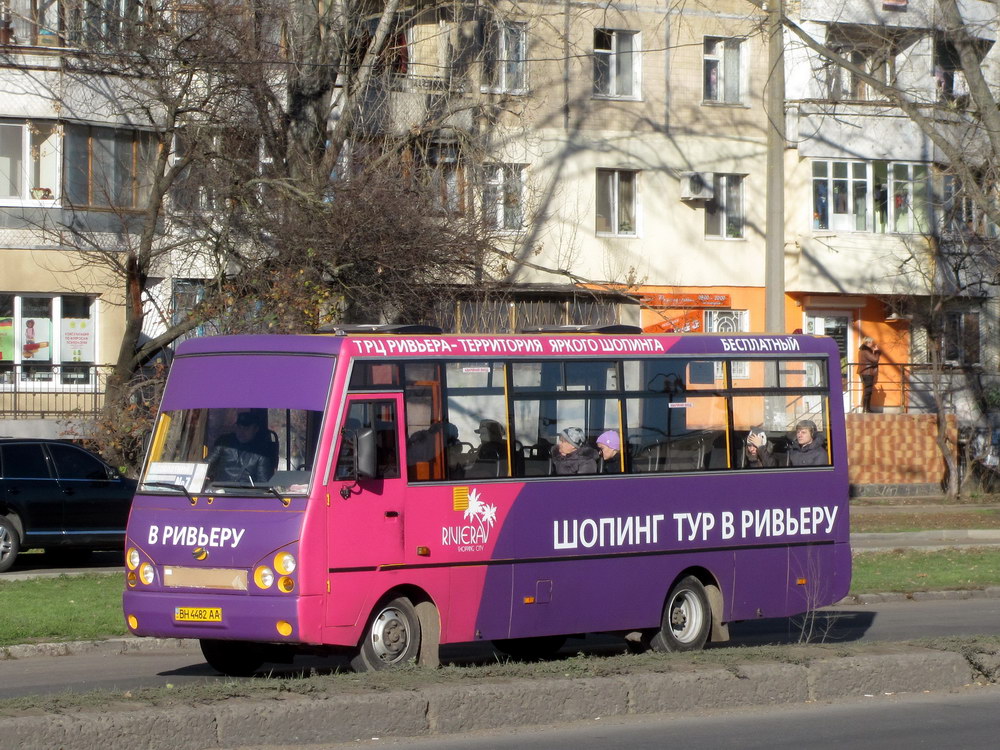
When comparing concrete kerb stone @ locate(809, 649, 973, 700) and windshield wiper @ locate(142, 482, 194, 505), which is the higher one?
windshield wiper @ locate(142, 482, 194, 505)

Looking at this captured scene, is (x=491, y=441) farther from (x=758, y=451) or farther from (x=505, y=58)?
(x=505, y=58)

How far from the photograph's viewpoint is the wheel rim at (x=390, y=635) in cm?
1081

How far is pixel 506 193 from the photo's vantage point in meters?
32.6

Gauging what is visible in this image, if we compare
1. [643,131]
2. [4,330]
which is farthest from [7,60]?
[643,131]

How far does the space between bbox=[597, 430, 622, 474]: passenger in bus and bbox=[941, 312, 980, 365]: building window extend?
30045 millimetres

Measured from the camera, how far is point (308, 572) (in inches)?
406

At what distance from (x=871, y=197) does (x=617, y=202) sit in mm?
6794

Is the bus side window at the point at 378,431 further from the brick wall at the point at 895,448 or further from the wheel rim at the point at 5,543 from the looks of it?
the brick wall at the point at 895,448

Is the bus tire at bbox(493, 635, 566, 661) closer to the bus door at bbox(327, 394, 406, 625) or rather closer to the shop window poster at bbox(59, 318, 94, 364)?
the bus door at bbox(327, 394, 406, 625)

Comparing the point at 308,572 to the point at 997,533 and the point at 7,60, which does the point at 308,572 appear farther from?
the point at 7,60

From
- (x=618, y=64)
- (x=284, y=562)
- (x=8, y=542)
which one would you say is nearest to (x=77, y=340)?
(x=8, y=542)

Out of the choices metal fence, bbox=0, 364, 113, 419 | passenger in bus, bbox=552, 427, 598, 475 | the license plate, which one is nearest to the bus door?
the license plate

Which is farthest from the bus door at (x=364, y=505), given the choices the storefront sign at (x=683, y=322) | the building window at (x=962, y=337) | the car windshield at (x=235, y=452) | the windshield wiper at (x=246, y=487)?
the building window at (x=962, y=337)

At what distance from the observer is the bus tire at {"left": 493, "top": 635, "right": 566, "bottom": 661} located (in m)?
13.1
